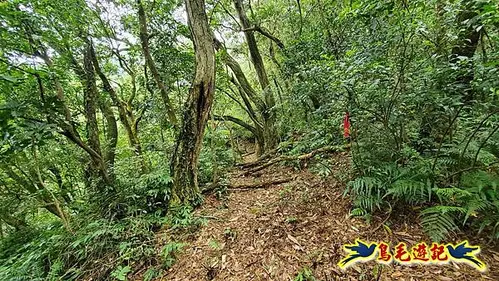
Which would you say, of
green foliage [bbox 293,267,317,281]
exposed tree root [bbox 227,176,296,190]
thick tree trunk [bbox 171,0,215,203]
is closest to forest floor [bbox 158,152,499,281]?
green foliage [bbox 293,267,317,281]

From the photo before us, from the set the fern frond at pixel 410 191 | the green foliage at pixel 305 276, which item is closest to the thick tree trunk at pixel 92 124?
the green foliage at pixel 305 276

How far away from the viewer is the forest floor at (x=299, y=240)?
2256 mm

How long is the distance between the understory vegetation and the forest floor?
0.15m

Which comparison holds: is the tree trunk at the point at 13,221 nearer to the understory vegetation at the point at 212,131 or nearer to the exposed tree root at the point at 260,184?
the understory vegetation at the point at 212,131

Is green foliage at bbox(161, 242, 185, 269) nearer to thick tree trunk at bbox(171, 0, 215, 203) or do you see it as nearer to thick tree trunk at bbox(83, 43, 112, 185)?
thick tree trunk at bbox(171, 0, 215, 203)

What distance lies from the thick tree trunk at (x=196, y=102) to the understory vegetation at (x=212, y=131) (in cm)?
2

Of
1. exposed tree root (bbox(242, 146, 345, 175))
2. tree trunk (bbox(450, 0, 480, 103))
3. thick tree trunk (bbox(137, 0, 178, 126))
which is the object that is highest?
thick tree trunk (bbox(137, 0, 178, 126))

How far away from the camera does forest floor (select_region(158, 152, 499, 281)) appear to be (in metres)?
2.26

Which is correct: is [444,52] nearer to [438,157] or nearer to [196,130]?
[438,157]

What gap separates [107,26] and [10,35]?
4.09 meters

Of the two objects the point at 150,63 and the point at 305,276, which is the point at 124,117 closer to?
the point at 150,63

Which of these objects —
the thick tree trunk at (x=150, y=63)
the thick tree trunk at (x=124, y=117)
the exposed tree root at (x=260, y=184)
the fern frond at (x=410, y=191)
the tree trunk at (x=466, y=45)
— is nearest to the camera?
the tree trunk at (x=466, y=45)

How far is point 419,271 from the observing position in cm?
220

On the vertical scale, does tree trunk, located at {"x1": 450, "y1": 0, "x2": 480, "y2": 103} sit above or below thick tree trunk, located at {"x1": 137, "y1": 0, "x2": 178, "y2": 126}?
below
